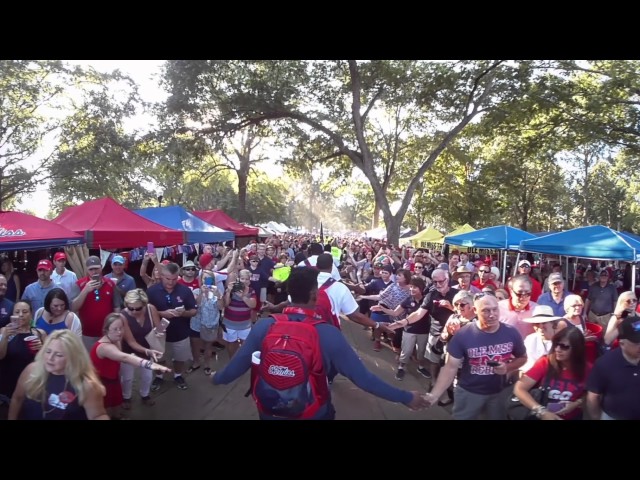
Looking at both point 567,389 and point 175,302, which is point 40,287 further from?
point 567,389

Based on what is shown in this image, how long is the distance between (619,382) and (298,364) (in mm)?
2227

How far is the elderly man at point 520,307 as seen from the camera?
171 inches

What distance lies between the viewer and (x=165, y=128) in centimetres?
1502

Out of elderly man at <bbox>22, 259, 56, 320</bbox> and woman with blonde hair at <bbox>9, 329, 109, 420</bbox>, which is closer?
woman with blonde hair at <bbox>9, 329, 109, 420</bbox>

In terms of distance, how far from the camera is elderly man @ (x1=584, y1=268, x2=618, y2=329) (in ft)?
26.1

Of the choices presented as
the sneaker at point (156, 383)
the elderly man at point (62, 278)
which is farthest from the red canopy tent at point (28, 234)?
the sneaker at point (156, 383)

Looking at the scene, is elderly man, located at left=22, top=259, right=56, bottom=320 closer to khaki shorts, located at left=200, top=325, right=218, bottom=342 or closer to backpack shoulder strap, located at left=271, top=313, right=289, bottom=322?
khaki shorts, located at left=200, top=325, right=218, bottom=342

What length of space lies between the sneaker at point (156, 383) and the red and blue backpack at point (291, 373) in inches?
145

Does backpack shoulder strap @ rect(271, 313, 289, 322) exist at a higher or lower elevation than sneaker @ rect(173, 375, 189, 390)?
higher

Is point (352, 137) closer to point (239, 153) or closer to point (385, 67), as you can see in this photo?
point (385, 67)

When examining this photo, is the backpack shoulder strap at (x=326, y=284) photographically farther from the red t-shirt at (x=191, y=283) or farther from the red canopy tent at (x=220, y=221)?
the red canopy tent at (x=220, y=221)

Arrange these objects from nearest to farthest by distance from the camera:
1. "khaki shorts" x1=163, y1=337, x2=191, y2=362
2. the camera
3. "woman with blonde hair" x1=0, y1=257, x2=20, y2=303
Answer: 1. "khaki shorts" x1=163, y1=337, x2=191, y2=362
2. the camera
3. "woman with blonde hair" x1=0, y1=257, x2=20, y2=303

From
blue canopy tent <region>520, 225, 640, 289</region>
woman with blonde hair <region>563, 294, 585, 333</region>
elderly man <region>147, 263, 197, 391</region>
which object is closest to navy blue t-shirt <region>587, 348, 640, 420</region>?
woman with blonde hair <region>563, 294, 585, 333</region>

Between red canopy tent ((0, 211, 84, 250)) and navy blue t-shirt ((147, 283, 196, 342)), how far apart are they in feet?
6.25
